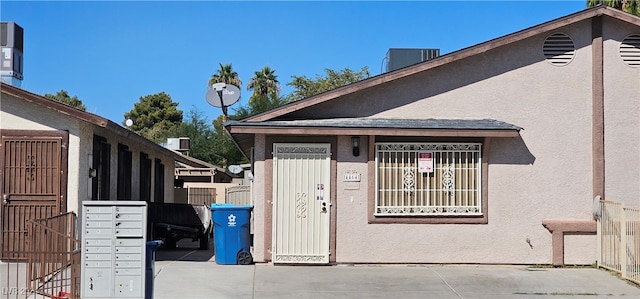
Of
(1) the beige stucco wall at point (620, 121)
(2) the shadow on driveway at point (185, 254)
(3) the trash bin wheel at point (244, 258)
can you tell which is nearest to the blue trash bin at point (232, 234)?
(3) the trash bin wheel at point (244, 258)

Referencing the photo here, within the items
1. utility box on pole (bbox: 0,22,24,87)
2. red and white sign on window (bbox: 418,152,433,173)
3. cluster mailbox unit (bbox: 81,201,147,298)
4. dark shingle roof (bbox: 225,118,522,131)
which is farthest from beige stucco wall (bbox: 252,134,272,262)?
utility box on pole (bbox: 0,22,24,87)

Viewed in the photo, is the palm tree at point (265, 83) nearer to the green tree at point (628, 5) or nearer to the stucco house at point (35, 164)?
the green tree at point (628, 5)

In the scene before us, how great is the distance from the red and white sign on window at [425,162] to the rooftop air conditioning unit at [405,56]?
10.2ft

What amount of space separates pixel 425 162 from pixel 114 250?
20.8ft

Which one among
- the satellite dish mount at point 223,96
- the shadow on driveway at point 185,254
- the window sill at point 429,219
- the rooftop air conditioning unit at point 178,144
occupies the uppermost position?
the satellite dish mount at point 223,96

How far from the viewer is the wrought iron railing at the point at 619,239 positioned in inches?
444

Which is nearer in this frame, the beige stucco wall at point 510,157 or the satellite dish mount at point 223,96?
the beige stucco wall at point 510,157

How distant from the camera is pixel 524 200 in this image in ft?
42.3

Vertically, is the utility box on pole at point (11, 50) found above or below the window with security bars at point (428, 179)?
above

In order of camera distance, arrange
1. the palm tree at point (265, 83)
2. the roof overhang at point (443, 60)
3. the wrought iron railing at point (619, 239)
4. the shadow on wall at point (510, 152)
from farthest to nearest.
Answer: the palm tree at point (265, 83) → the shadow on wall at point (510, 152) → the roof overhang at point (443, 60) → the wrought iron railing at point (619, 239)

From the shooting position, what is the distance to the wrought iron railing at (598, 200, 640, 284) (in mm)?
11281

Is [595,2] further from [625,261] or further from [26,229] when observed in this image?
[26,229]

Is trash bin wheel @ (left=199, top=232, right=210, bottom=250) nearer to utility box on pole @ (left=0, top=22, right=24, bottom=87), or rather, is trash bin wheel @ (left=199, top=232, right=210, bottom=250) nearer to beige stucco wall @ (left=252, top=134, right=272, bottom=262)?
beige stucco wall @ (left=252, top=134, right=272, bottom=262)

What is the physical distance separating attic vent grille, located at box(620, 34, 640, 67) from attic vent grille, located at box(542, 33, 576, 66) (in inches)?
36.5
